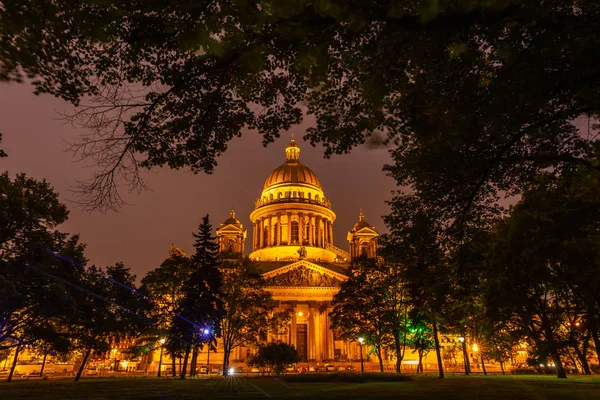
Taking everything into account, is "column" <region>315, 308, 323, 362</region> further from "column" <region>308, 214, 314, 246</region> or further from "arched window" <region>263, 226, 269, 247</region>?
"arched window" <region>263, 226, 269, 247</region>

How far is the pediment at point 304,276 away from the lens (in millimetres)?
65875

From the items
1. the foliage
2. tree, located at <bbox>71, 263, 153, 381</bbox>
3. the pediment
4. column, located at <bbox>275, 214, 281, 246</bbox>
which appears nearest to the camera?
the foliage

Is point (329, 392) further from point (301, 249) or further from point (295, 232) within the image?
point (295, 232)

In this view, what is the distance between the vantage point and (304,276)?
66938mm

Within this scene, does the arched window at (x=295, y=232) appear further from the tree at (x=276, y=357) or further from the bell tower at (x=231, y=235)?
the tree at (x=276, y=357)

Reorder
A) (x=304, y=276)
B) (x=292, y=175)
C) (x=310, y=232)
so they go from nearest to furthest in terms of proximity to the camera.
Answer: (x=304, y=276)
(x=310, y=232)
(x=292, y=175)

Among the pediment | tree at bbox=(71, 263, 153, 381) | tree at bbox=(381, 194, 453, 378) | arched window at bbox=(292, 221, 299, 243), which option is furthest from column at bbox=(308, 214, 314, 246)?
tree at bbox=(381, 194, 453, 378)

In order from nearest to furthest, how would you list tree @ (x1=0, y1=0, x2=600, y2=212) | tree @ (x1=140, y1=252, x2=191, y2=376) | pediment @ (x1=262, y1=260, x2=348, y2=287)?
tree @ (x1=0, y1=0, x2=600, y2=212) → tree @ (x1=140, y1=252, x2=191, y2=376) → pediment @ (x1=262, y1=260, x2=348, y2=287)

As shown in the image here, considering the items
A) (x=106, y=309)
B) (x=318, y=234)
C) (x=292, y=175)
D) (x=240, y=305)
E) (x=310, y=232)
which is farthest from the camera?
(x=292, y=175)

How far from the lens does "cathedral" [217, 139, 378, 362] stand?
6612cm

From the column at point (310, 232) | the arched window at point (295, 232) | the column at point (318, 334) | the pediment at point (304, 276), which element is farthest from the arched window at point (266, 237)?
the column at point (318, 334)

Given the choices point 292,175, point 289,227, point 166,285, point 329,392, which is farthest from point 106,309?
point 292,175

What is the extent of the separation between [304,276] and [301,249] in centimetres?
629

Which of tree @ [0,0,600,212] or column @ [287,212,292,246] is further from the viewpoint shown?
column @ [287,212,292,246]
